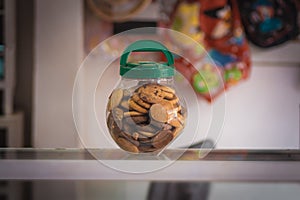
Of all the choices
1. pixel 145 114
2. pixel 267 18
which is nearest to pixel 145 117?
pixel 145 114

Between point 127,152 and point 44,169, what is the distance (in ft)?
0.24

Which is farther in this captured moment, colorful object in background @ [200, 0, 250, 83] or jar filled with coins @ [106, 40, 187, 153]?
colorful object in background @ [200, 0, 250, 83]

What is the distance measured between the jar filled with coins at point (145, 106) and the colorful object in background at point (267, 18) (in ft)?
5.37

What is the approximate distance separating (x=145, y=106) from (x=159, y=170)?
0.20ft

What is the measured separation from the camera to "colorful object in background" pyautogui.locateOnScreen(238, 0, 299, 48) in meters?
1.96

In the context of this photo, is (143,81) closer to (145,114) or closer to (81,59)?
(145,114)

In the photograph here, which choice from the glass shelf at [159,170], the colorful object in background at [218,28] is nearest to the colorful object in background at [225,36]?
the colorful object in background at [218,28]

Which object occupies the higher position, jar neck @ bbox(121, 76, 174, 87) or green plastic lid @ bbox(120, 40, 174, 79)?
green plastic lid @ bbox(120, 40, 174, 79)

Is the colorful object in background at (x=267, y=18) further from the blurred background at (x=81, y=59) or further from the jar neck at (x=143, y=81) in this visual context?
the jar neck at (x=143, y=81)

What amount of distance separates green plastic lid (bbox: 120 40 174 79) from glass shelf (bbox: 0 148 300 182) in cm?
7

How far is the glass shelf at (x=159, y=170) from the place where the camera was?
40 cm

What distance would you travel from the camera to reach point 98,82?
41 centimetres

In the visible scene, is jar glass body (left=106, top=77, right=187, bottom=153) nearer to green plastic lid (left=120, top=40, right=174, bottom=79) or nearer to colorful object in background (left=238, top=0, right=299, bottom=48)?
green plastic lid (left=120, top=40, right=174, bottom=79)

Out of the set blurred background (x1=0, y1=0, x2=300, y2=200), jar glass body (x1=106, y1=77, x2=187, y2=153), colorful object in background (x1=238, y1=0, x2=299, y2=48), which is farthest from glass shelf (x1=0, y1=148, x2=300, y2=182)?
colorful object in background (x1=238, y1=0, x2=299, y2=48)
